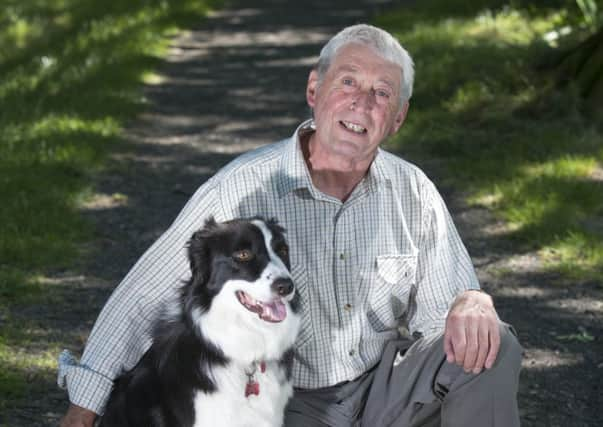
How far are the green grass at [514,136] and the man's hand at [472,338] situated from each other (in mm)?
3076

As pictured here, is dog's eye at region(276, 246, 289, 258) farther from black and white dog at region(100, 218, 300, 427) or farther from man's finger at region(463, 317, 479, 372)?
man's finger at region(463, 317, 479, 372)

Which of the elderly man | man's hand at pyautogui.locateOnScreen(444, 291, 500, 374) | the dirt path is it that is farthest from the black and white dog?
the dirt path

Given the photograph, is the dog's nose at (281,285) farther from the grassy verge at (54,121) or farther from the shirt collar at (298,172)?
the grassy verge at (54,121)

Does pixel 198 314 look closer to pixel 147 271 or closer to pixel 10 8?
pixel 147 271

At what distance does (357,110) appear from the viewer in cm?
377

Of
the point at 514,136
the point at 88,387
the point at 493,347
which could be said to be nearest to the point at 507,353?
the point at 493,347

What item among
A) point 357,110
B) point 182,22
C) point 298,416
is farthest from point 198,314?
point 182,22

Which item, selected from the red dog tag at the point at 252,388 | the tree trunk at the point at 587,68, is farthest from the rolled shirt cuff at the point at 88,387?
the tree trunk at the point at 587,68

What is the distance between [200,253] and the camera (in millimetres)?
3396

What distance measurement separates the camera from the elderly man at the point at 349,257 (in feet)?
11.8

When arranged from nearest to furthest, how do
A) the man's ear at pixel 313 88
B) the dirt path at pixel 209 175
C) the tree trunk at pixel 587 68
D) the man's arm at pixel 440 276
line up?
the man's arm at pixel 440 276 → the man's ear at pixel 313 88 → the dirt path at pixel 209 175 → the tree trunk at pixel 587 68

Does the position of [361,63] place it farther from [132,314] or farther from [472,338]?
[132,314]

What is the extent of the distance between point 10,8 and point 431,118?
1028cm

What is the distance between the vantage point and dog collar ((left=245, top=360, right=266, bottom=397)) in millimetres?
3455
